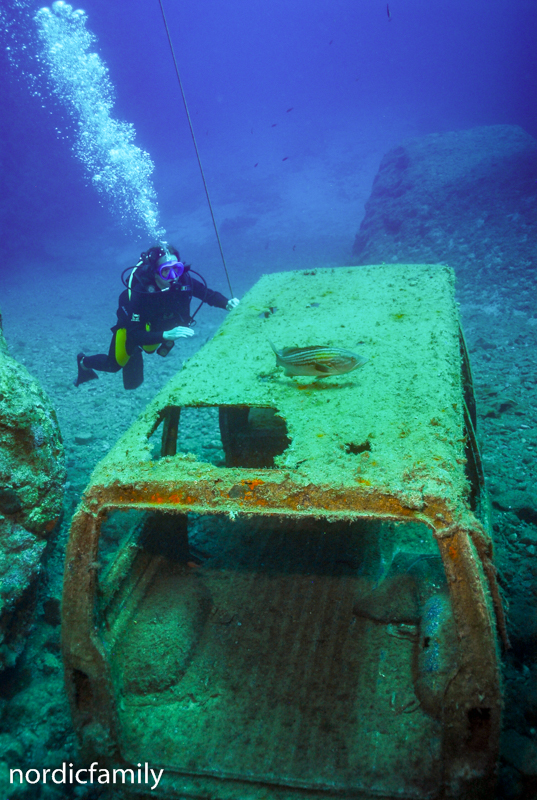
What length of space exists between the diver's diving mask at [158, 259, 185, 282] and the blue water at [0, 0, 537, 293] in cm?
1091

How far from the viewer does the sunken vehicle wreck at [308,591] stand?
1.40 meters

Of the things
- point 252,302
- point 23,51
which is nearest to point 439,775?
point 252,302

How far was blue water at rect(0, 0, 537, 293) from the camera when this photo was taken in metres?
28.1

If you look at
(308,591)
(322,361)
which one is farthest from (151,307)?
(308,591)

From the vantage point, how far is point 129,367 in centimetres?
545

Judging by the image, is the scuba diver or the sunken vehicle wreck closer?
the sunken vehicle wreck

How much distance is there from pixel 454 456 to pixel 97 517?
1.40m

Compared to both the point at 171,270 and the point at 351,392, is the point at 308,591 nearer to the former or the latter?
the point at 351,392

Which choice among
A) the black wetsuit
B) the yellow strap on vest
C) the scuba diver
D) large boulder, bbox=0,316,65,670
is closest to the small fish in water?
large boulder, bbox=0,316,65,670

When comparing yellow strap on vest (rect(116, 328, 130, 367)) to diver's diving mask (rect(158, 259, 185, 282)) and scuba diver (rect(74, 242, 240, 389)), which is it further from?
diver's diving mask (rect(158, 259, 185, 282))

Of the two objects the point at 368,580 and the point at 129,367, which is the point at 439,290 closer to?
the point at 368,580

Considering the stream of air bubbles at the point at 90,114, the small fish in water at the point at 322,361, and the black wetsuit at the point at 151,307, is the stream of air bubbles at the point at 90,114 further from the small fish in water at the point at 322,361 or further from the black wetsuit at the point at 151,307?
the small fish in water at the point at 322,361

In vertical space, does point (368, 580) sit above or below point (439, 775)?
above

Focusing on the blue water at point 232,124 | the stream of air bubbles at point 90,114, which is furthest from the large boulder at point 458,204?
the stream of air bubbles at point 90,114
